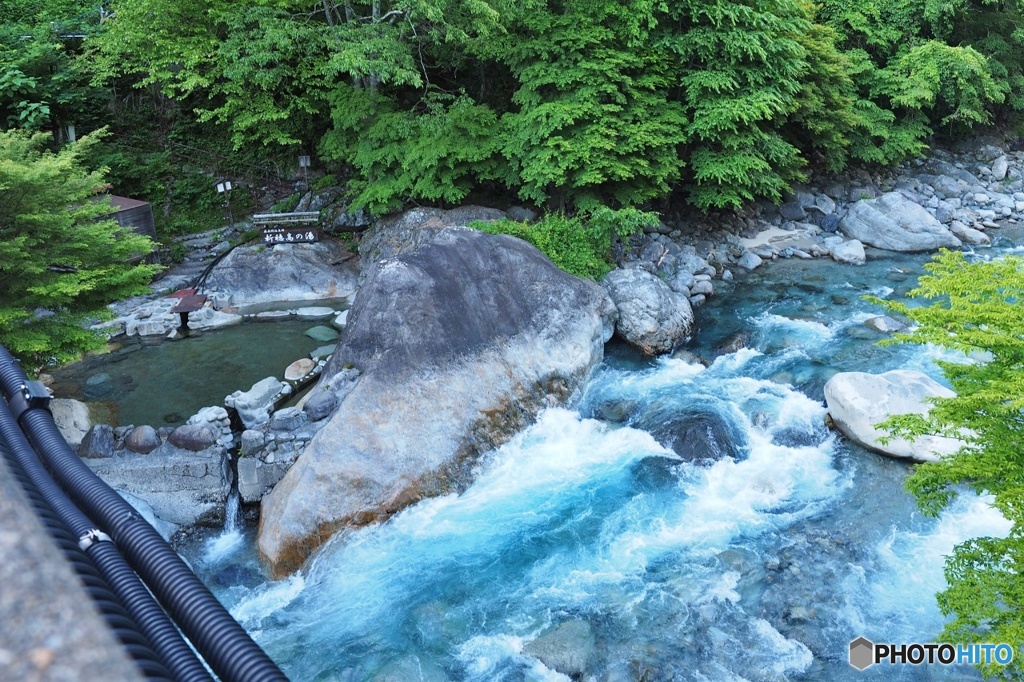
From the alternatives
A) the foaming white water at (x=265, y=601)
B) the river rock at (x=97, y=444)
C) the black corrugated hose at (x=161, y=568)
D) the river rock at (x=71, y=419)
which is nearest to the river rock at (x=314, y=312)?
the river rock at (x=71, y=419)

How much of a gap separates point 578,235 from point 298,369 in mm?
8038

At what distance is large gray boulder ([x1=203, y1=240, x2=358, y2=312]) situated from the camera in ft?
65.9

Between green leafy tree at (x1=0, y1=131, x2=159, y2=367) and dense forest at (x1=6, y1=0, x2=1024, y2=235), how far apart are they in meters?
8.25

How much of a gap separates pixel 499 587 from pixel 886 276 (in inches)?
693

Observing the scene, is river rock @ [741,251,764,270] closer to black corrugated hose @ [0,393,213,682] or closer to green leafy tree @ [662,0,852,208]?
green leafy tree @ [662,0,852,208]

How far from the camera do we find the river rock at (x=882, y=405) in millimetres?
12188

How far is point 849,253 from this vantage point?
22828 millimetres

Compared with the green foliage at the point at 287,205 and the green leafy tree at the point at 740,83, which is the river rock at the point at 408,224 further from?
the green leafy tree at the point at 740,83

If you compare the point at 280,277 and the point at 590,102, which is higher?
the point at 590,102

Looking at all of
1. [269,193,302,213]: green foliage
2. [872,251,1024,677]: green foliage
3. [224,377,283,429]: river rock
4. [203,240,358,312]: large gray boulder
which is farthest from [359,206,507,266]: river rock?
[872,251,1024,677]: green foliage

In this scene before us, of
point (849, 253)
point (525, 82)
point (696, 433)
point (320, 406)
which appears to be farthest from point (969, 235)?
point (320, 406)

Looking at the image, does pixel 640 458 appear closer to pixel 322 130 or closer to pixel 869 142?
pixel 322 130

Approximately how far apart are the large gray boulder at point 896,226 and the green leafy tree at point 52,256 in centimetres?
2298

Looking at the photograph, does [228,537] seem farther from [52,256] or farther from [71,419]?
[52,256]
